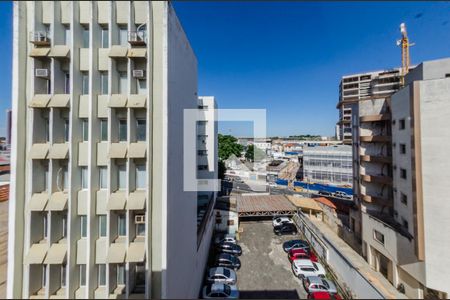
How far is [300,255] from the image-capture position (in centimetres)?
1498

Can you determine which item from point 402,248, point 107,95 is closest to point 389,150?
point 402,248

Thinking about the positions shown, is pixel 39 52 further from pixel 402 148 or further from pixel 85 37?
pixel 402 148

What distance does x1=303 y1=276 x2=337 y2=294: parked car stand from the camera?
11273mm

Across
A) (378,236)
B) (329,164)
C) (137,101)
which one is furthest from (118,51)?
(329,164)

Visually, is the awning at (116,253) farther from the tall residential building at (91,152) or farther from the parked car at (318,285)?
the parked car at (318,285)

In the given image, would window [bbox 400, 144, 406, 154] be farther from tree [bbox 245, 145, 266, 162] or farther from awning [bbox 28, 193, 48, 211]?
tree [bbox 245, 145, 266, 162]

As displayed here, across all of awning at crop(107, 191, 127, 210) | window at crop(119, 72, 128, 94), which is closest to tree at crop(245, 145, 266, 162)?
window at crop(119, 72, 128, 94)

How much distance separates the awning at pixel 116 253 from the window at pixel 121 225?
373 mm

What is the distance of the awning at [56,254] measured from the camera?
18.5 ft

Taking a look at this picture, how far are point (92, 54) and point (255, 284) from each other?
574 inches

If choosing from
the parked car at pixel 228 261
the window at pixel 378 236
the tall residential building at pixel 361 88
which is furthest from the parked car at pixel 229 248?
the tall residential building at pixel 361 88

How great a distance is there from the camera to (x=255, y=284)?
12.7 m

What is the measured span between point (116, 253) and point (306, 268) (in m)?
12.5

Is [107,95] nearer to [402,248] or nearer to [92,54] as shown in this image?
[92,54]
